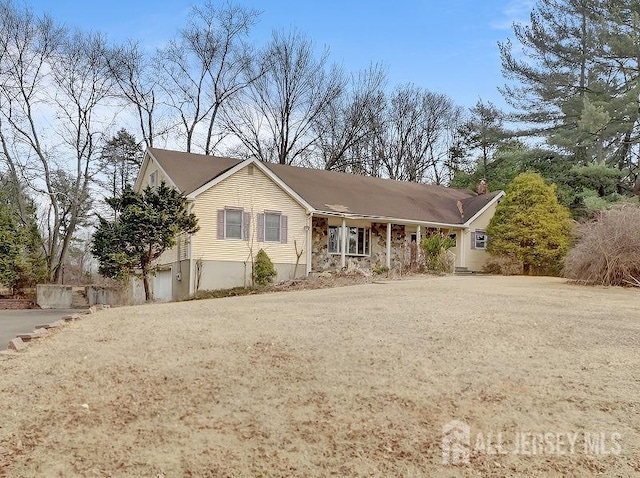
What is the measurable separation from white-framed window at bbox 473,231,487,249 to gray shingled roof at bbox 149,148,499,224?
963 mm

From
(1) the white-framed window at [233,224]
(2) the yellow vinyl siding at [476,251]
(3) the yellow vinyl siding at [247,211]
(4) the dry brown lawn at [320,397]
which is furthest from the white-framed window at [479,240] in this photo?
(4) the dry brown lawn at [320,397]

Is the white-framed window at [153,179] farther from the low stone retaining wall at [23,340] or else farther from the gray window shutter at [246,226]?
the low stone retaining wall at [23,340]

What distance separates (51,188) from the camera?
80.1ft

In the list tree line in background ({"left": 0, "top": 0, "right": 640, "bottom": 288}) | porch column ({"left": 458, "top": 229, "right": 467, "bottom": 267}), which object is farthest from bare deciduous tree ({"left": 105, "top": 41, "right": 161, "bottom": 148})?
porch column ({"left": 458, "top": 229, "right": 467, "bottom": 267})

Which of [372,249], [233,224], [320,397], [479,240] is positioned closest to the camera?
[320,397]

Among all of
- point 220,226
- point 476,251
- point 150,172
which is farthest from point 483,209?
point 150,172

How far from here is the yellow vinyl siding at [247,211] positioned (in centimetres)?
1744

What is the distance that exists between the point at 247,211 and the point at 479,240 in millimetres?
11991

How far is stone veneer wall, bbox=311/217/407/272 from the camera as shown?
2039 cm

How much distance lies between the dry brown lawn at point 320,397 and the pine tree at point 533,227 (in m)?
12.8

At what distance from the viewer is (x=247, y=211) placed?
60.0ft

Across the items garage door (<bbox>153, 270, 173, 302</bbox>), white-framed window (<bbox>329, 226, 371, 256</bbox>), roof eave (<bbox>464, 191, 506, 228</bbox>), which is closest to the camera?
garage door (<bbox>153, 270, 173, 302</bbox>)

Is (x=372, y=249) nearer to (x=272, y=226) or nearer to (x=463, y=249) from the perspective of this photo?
(x=463, y=249)

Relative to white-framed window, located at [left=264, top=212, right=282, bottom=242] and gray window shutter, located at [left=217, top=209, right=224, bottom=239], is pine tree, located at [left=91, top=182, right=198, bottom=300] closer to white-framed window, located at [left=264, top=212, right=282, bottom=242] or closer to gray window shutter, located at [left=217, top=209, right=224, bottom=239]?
gray window shutter, located at [left=217, top=209, right=224, bottom=239]
